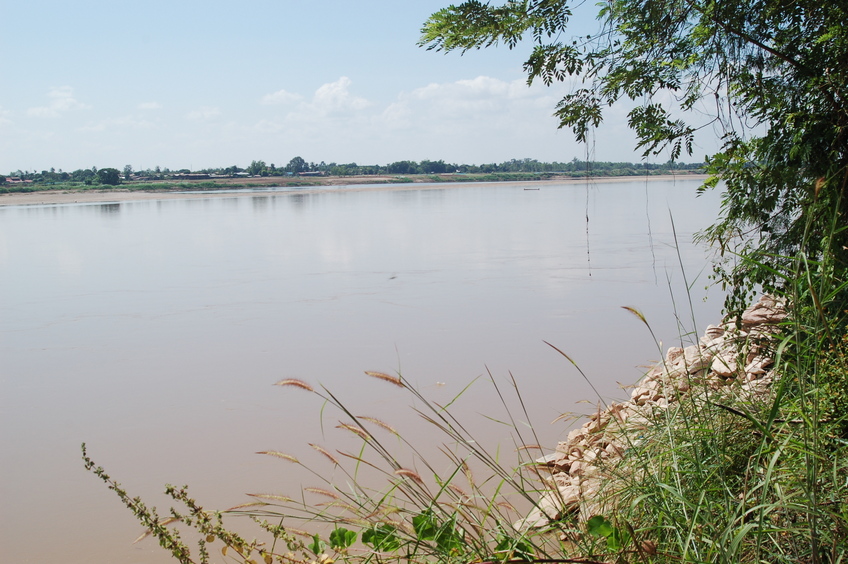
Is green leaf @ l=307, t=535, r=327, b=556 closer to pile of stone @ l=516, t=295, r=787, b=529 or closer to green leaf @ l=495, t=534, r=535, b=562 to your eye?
green leaf @ l=495, t=534, r=535, b=562

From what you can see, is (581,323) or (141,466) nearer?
(141,466)

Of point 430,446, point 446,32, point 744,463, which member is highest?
point 446,32

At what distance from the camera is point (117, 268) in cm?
1456

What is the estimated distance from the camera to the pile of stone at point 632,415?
3.02 meters

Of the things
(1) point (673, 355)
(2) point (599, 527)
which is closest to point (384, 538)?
(2) point (599, 527)

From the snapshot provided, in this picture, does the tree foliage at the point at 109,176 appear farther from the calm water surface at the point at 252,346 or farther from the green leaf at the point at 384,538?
the green leaf at the point at 384,538

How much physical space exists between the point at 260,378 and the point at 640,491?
5.10 m

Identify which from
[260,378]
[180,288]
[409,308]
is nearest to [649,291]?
[409,308]

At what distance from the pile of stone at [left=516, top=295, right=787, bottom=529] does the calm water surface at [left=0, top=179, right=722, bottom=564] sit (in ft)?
2.20

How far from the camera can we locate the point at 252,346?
26.7 ft

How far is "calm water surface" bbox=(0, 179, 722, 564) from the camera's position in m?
4.98

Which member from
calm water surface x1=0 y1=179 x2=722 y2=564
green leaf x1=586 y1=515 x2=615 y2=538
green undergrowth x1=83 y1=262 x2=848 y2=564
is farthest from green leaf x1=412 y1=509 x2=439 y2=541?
calm water surface x1=0 y1=179 x2=722 y2=564

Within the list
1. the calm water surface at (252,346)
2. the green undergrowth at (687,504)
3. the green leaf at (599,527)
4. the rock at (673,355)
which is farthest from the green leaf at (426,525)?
the rock at (673,355)

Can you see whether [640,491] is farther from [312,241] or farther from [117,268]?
[312,241]
